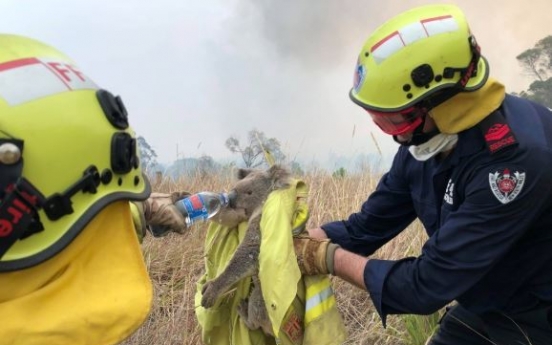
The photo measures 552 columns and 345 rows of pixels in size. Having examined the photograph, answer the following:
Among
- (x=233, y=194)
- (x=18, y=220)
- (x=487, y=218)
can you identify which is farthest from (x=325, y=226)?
(x=18, y=220)

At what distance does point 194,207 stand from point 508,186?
1.14 meters

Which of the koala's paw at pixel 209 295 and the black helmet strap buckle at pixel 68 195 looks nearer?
the black helmet strap buckle at pixel 68 195

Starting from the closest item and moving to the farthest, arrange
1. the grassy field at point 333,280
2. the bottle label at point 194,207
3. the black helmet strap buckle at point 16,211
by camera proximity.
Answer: the black helmet strap buckle at point 16,211 < the bottle label at point 194,207 < the grassy field at point 333,280

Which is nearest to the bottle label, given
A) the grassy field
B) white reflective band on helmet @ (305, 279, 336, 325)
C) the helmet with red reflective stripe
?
white reflective band on helmet @ (305, 279, 336, 325)

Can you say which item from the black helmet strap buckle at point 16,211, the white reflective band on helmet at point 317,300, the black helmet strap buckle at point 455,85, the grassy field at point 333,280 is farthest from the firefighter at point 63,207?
the grassy field at point 333,280

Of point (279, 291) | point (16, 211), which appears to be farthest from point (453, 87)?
point (16, 211)

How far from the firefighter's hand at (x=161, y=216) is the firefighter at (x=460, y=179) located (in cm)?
55

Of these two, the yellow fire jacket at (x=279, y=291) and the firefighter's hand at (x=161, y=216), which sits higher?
the firefighter's hand at (x=161, y=216)

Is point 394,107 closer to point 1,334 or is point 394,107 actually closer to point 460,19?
point 460,19

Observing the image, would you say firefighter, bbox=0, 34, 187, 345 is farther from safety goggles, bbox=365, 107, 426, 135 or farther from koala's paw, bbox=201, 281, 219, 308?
safety goggles, bbox=365, 107, 426, 135

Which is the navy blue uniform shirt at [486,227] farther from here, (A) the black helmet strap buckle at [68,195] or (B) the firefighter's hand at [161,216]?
(A) the black helmet strap buckle at [68,195]

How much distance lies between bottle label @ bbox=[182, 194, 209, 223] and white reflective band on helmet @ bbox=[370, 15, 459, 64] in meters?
0.89

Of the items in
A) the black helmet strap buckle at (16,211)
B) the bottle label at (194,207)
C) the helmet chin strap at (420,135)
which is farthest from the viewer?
the helmet chin strap at (420,135)

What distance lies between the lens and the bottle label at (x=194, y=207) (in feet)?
7.18
